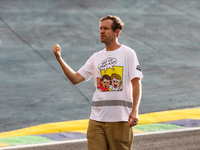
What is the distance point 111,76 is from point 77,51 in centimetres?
913

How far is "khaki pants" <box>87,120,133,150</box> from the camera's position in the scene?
480 centimetres

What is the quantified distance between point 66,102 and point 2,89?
1785 millimetres

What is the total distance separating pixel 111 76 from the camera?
4824 mm

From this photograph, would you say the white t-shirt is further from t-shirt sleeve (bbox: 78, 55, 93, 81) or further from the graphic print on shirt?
t-shirt sleeve (bbox: 78, 55, 93, 81)

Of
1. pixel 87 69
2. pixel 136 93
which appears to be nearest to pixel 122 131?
pixel 136 93

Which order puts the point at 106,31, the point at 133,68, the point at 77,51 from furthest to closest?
the point at 77,51 < the point at 106,31 < the point at 133,68

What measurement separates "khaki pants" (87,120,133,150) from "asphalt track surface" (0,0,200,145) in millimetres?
3578

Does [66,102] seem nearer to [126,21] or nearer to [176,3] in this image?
[126,21]

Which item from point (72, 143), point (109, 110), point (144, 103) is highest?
point (109, 110)

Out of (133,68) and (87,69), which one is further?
(87,69)

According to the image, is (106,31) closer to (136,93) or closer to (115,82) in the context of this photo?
(115,82)

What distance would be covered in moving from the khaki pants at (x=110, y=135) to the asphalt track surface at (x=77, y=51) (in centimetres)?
358

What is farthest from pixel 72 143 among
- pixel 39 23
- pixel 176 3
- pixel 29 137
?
pixel 176 3

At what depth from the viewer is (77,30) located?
1592 centimetres
